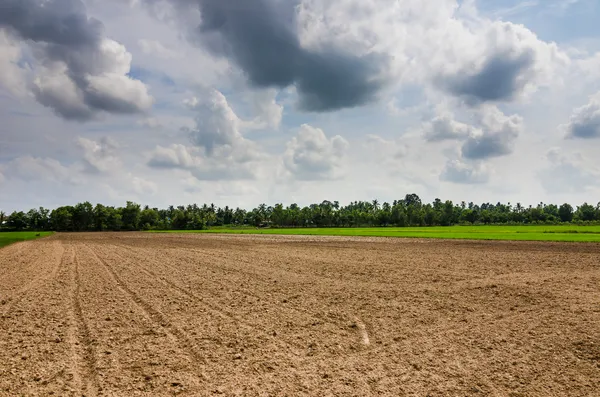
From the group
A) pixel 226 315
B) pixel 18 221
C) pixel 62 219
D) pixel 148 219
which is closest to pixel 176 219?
pixel 148 219

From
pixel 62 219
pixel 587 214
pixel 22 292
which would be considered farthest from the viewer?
pixel 587 214

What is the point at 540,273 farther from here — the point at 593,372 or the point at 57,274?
the point at 57,274

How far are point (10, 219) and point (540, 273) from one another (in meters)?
203

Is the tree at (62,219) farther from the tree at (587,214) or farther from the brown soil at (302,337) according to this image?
the tree at (587,214)

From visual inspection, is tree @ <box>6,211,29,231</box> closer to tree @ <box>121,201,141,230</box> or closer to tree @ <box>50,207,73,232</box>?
tree @ <box>50,207,73,232</box>

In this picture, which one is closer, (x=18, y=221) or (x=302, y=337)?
(x=302, y=337)

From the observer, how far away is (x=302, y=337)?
30.5 ft

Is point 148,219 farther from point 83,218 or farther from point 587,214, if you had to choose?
point 587,214

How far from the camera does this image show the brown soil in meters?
6.73

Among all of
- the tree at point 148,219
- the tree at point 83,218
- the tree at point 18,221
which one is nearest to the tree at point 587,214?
the tree at point 148,219

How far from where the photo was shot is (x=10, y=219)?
16725 cm

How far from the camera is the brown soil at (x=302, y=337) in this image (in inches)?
265

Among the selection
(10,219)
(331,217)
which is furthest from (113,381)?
(10,219)

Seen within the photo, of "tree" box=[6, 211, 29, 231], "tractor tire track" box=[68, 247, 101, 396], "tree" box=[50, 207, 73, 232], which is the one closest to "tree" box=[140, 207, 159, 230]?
"tree" box=[50, 207, 73, 232]
